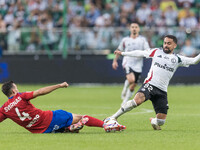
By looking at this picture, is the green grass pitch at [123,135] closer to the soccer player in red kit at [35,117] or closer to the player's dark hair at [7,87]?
the soccer player in red kit at [35,117]

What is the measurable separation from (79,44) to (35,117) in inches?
611

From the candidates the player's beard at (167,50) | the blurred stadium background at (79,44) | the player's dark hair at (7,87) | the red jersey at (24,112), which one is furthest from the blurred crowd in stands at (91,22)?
the player's dark hair at (7,87)

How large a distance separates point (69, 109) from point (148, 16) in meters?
11.5

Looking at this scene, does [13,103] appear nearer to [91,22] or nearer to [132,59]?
[132,59]

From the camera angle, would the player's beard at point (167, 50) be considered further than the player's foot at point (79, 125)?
Yes

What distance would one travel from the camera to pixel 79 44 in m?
24.5

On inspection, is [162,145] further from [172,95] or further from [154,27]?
[154,27]

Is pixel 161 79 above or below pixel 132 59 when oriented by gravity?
above

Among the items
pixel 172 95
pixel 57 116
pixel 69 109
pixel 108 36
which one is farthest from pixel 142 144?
pixel 108 36

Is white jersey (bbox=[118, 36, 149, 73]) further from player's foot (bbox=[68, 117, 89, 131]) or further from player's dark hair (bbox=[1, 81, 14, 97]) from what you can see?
player's dark hair (bbox=[1, 81, 14, 97])

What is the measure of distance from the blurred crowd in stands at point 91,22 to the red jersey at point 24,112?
14.8m

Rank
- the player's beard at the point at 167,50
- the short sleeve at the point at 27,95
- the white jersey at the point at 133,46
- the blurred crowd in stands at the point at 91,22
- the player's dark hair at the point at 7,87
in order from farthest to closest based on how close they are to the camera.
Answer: the blurred crowd in stands at the point at 91,22 → the white jersey at the point at 133,46 → the player's beard at the point at 167,50 → the player's dark hair at the point at 7,87 → the short sleeve at the point at 27,95

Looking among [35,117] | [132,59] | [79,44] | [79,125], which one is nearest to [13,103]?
[35,117]

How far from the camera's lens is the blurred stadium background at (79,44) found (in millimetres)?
24250
